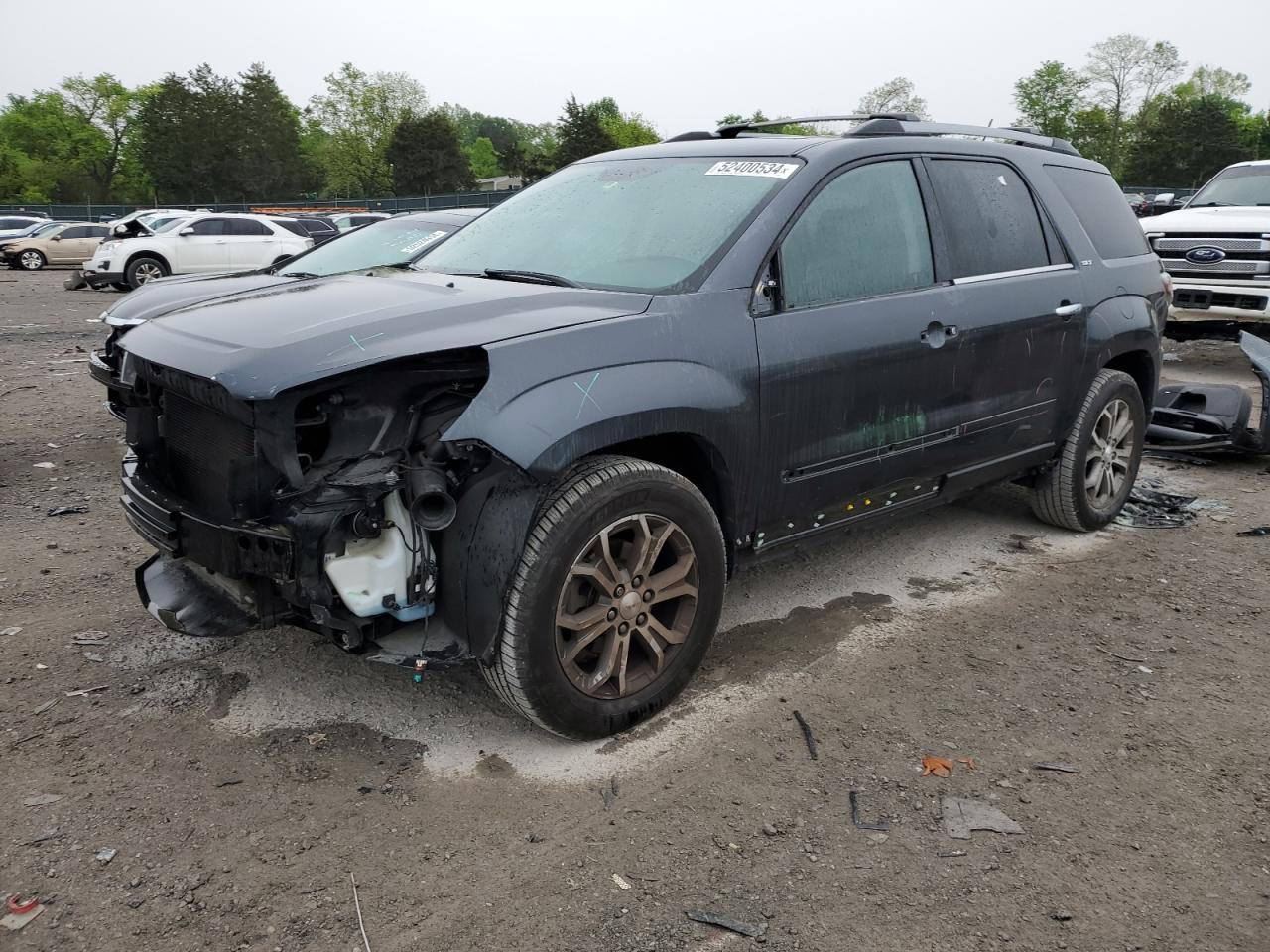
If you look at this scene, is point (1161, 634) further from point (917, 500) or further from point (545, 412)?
point (545, 412)

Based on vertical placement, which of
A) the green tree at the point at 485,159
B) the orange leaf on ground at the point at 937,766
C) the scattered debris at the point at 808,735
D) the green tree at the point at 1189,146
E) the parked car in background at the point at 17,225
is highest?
the green tree at the point at 485,159

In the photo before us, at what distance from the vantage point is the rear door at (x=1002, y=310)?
4059 mm

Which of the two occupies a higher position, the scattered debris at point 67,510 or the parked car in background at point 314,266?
the parked car in background at point 314,266

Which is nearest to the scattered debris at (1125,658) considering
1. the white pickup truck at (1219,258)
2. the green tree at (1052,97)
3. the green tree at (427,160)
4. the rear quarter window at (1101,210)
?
the rear quarter window at (1101,210)

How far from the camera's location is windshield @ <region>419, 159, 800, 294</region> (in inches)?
135

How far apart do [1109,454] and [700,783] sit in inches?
134

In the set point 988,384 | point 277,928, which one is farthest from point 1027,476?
point 277,928

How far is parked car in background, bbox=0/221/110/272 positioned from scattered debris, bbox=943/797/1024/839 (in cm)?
2959

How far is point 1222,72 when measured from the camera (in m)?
92.3

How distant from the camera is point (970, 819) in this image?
2.82 meters

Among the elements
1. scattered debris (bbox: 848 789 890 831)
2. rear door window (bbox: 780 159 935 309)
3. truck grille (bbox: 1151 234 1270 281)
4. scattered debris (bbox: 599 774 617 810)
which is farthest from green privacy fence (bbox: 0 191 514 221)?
scattered debris (bbox: 848 789 890 831)

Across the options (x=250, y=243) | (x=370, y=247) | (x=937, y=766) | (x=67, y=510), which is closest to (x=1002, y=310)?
(x=937, y=766)

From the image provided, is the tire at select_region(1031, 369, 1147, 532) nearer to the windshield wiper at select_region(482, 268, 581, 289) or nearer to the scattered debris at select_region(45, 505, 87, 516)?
the windshield wiper at select_region(482, 268, 581, 289)

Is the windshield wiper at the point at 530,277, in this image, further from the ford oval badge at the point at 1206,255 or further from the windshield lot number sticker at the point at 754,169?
the ford oval badge at the point at 1206,255
